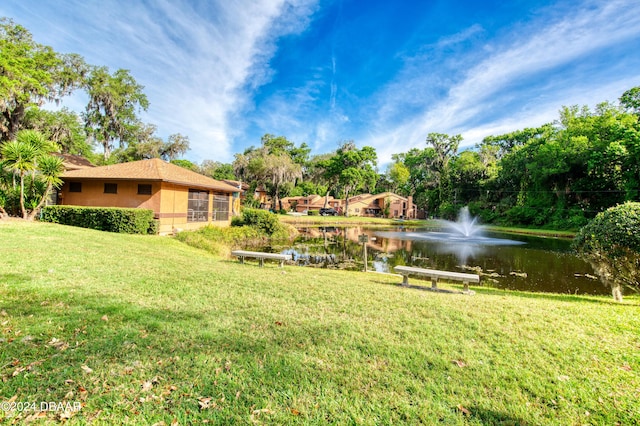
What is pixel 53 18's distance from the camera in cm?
1533

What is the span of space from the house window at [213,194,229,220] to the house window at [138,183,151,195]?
5169 mm

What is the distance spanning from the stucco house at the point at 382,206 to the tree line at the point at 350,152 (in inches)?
183

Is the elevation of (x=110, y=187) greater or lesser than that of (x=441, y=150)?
lesser

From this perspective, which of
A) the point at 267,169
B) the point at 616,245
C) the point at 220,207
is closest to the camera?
the point at 616,245

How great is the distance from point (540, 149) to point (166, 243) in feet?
128

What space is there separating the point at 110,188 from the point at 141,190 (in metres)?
2.05

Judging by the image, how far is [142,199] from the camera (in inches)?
607

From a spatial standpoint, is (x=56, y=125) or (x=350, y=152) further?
(x=350, y=152)

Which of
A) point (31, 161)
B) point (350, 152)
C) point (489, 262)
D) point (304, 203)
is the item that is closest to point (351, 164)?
point (350, 152)

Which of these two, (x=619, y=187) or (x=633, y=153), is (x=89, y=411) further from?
(x=619, y=187)

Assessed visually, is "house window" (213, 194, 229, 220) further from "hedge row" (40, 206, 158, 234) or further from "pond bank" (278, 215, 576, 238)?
"pond bank" (278, 215, 576, 238)

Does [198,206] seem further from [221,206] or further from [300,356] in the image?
[300,356]

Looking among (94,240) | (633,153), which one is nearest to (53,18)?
(94,240)

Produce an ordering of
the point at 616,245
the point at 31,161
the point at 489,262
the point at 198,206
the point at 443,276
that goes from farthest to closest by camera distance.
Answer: the point at 198,206
the point at 489,262
the point at 31,161
the point at 443,276
the point at 616,245
